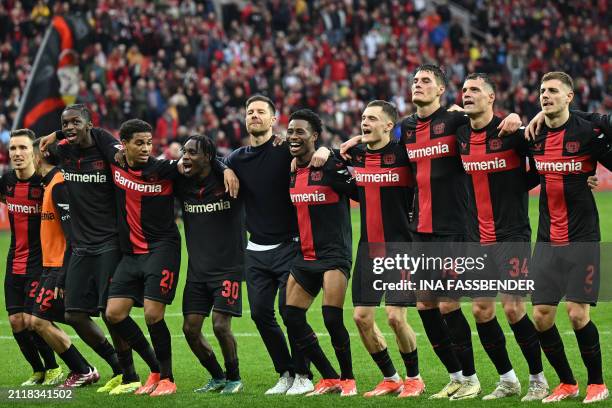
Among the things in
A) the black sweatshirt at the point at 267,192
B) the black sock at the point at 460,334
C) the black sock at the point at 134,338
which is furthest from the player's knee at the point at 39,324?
the black sock at the point at 460,334

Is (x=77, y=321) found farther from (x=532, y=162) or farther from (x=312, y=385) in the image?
(x=532, y=162)

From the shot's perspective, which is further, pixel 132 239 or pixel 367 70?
pixel 367 70

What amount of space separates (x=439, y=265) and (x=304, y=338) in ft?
4.29

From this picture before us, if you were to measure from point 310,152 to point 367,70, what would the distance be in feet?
79.7

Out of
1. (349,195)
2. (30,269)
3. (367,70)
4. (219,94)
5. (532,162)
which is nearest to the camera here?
(532,162)

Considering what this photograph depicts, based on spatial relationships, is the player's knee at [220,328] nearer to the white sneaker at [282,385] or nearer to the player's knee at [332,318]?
the white sneaker at [282,385]

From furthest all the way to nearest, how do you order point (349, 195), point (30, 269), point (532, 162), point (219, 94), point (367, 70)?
point (367, 70) < point (219, 94) < point (30, 269) < point (349, 195) < point (532, 162)

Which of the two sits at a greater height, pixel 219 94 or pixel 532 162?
pixel 219 94

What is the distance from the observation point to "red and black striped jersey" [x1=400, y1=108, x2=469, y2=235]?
9914 mm

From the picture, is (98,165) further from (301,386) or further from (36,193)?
(301,386)

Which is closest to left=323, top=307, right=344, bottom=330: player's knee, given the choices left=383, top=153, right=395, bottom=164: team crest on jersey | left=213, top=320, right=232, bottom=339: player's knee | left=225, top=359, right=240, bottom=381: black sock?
left=213, top=320, right=232, bottom=339: player's knee

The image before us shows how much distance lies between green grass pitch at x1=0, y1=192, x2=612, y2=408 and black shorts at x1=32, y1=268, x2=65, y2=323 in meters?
0.71

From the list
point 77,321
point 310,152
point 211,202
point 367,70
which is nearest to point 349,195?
point 310,152

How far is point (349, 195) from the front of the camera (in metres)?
10.4
